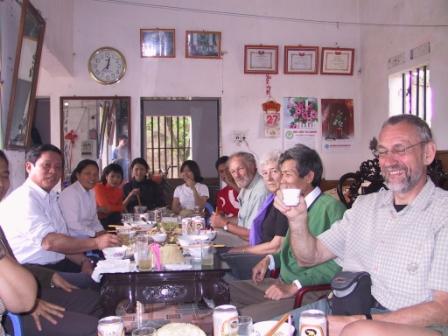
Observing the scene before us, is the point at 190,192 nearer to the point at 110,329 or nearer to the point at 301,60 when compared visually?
the point at 301,60

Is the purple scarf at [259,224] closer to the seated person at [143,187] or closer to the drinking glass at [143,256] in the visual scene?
the drinking glass at [143,256]

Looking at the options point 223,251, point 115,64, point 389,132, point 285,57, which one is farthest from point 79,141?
point 389,132

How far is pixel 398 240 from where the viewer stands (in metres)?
1.79

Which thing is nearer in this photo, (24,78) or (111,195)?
(24,78)

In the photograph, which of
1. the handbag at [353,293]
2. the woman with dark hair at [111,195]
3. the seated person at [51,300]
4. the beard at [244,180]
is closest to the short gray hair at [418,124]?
the handbag at [353,293]

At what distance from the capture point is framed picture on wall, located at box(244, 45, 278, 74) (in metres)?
6.41

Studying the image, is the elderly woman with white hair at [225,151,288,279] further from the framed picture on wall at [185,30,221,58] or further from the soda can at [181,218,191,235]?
the framed picture on wall at [185,30,221,58]

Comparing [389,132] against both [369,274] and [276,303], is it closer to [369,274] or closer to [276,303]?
[369,274]

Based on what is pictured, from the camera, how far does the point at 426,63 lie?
16.1 ft

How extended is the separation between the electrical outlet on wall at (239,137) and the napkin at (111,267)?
4.18 meters

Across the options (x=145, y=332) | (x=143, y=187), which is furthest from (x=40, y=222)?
(x=143, y=187)

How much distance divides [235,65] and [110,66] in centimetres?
166

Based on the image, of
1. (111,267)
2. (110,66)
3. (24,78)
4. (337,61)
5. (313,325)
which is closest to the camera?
(313,325)

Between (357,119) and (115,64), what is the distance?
340 centimetres
